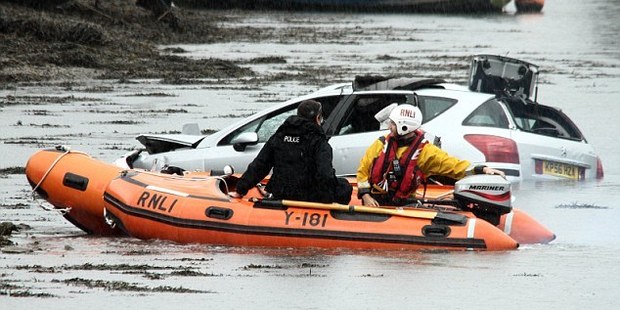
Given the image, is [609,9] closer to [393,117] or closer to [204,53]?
[204,53]

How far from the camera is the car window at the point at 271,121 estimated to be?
17000mm

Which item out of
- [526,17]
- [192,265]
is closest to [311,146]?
[192,265]

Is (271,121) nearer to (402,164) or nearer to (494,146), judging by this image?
(494,146)

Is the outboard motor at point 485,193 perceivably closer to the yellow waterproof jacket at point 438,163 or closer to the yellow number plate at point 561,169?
the yellow waterproof jacket at point 438,163

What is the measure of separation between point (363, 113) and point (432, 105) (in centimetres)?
71

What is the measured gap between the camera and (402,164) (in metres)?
13.9

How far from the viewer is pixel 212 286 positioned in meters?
12.0

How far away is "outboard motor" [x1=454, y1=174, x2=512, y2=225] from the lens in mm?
13625

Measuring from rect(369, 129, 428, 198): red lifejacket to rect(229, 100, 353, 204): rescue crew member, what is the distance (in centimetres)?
38

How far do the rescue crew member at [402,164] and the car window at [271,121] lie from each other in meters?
2.94

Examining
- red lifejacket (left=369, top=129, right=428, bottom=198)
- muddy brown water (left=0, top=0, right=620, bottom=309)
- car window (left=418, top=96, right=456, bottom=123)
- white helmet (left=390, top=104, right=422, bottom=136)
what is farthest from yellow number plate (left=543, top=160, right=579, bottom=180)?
white helmet (left=390, top=104, right=422, bottom=136)

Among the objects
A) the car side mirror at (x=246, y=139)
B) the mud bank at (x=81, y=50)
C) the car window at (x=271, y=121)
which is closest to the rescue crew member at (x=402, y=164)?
the car side mirror at (x=246, y=139)

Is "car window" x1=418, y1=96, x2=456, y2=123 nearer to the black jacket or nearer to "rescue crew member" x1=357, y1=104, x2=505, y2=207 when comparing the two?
"rescue crew member" x1=357, y1=104, x2=505, y2=207

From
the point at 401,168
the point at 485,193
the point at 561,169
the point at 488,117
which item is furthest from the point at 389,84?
the point at 485,193
